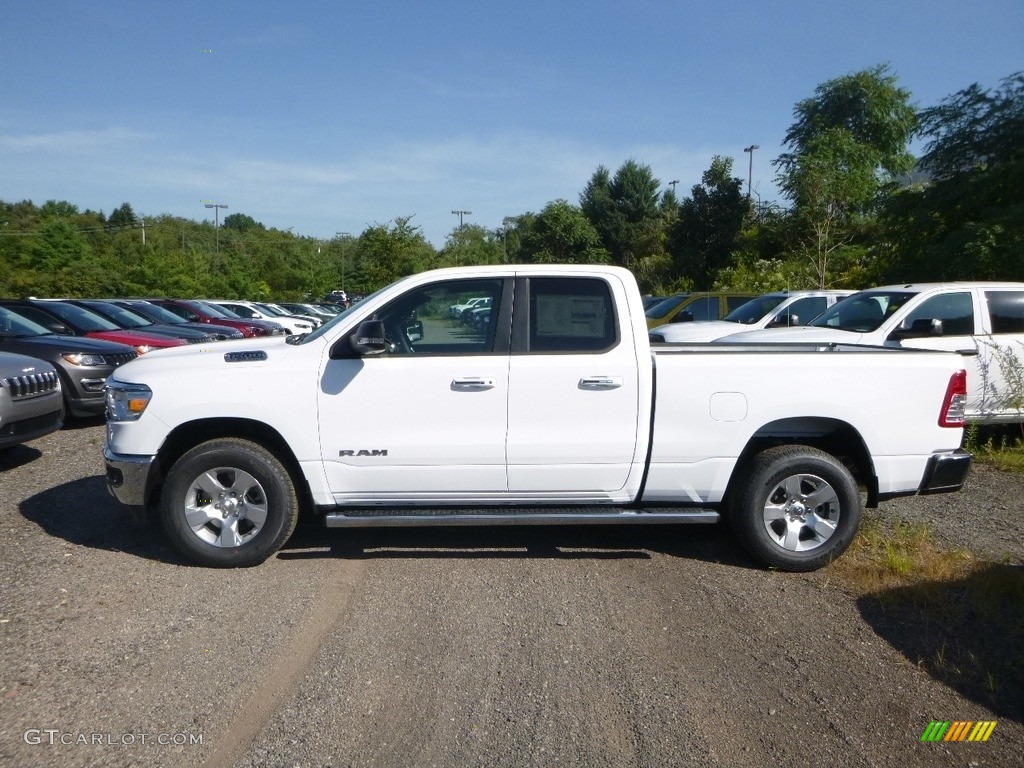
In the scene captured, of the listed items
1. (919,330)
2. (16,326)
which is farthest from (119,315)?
(919,330)

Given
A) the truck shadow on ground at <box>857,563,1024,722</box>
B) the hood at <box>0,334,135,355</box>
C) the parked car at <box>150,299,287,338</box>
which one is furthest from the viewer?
the parked car at <box>150,299,287,338</box>

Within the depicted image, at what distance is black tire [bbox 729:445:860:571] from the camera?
17.2 ft

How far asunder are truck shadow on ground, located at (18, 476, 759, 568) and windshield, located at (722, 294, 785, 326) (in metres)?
8.73

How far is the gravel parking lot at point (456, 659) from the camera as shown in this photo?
3359mm

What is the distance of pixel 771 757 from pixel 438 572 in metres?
2.57

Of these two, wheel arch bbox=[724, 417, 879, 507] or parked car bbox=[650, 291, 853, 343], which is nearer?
wheel arch bbox=[724, 417, 879, 507]

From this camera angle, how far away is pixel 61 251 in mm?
43031

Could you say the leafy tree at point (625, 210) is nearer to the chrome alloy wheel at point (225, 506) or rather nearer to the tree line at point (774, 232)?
the tree line at point (774, 232)

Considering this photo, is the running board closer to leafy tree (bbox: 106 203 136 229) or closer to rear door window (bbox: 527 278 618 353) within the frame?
rear door window (bbox: 527 278 618 353)

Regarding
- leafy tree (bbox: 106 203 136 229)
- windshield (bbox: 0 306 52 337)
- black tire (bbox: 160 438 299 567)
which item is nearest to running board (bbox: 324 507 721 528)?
black tire (bbox: 160 438 299 567)

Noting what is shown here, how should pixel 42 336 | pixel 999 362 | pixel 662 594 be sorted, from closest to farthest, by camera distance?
pixel 662 594, pixel 999 362, pixel 42 336

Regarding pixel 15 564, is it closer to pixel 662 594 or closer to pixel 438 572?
pixel 438 572

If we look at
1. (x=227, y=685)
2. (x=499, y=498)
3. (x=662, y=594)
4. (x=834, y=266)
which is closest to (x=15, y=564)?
(x=227, y=685)

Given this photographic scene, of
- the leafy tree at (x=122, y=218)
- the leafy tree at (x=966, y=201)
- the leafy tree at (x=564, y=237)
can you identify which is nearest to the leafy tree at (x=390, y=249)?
the leafy tree at (x=564, y=237)
